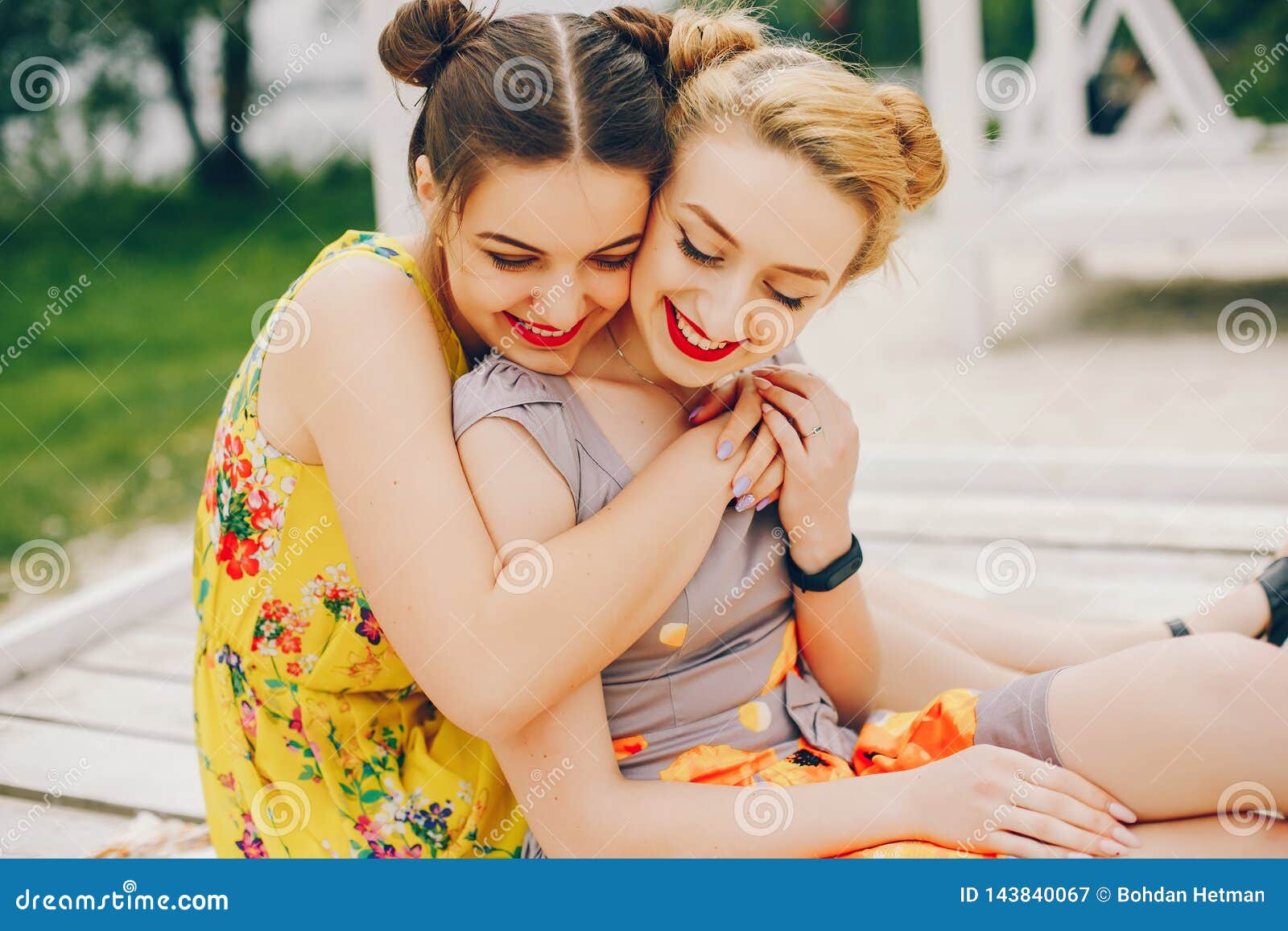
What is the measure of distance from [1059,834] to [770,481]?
546 mm

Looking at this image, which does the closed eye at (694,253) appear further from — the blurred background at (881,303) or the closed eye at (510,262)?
the blurred background at (881,303)

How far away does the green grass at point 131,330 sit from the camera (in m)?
4.63

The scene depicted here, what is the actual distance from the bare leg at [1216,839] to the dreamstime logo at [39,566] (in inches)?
132

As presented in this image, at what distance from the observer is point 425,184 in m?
1.50

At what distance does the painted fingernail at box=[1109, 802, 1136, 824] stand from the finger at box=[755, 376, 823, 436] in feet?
1.94

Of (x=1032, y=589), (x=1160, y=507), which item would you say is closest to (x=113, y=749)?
(x=1032, y=589)

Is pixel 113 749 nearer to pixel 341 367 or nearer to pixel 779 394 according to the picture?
pixel 341 367

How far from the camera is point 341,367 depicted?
4.63 ft

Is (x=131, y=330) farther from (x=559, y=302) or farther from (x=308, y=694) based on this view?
(x=559, y=302)
